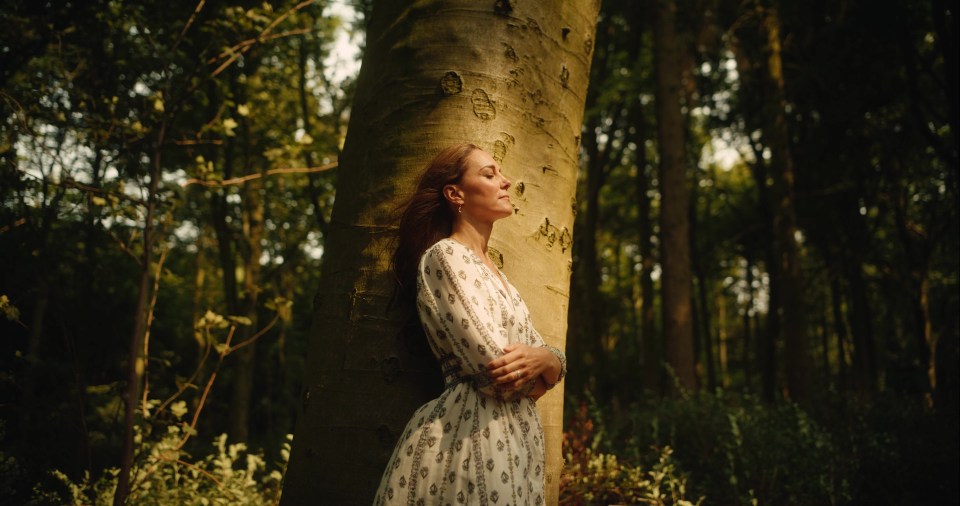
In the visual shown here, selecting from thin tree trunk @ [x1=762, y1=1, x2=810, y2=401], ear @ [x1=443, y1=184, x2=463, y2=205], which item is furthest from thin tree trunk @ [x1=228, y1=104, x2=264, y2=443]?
thin tree trunk @ [x1=762, y1=1, x2=810, y2=401]

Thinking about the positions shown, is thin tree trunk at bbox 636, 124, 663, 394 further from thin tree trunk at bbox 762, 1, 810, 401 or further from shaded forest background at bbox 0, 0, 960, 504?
thin tree trunk at bbox 762, 1, 810, 401

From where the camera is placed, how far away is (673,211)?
31.1 ft

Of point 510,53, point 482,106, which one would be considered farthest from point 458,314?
point 510,53

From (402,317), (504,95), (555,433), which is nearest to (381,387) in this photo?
(402,317)

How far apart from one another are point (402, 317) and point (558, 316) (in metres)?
0.70

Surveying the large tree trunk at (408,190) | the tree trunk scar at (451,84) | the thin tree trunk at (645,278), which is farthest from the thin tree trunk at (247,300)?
the thin tree trunk at (645,278)

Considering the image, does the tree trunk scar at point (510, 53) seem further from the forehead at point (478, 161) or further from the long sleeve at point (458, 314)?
the long sleeve at point (458, 314)

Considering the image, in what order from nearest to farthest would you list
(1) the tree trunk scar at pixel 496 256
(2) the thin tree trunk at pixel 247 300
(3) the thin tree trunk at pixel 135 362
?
(1) the tree trunk scar at pixel 496 256 → (3) the thin tree trunk at pixel 135 362 → (2) the thin tree trunk at pixel 247 300

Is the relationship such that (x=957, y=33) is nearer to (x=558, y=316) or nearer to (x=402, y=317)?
(x=558, y=316)

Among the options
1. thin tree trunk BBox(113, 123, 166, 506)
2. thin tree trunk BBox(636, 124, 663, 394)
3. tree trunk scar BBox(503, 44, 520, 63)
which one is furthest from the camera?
thin tree trunk BBox(636, 124, 663, 394)

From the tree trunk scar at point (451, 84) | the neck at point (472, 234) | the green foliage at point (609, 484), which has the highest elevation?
the tree trunk scar at point (451, 84)

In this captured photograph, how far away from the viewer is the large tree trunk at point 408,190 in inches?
94.1

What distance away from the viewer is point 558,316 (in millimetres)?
2711

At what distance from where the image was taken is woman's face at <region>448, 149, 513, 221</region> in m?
2.37
